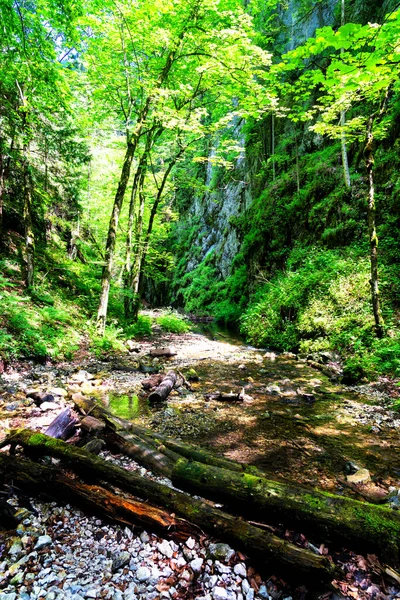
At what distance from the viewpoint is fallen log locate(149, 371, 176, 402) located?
6508 millimetres

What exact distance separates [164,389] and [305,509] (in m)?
4.52

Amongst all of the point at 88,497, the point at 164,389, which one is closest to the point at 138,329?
the point at 164,389

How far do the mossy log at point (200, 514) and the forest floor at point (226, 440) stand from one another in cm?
15

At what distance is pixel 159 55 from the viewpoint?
43.9 feet

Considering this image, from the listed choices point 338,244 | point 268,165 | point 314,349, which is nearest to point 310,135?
point 268,165

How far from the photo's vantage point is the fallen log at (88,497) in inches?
106

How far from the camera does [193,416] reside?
5875mm

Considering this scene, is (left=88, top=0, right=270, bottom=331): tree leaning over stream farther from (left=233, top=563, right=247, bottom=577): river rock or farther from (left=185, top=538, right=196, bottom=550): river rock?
(left=233, top=563, right=247, bottom=577): river rock

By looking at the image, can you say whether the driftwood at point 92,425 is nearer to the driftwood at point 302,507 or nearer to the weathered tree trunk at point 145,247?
the driftwood at point 302,507

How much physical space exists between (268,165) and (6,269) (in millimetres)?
21268

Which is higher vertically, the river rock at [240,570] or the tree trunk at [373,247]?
the tree trunk at [373,247]

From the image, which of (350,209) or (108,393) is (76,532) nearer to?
(108,393)

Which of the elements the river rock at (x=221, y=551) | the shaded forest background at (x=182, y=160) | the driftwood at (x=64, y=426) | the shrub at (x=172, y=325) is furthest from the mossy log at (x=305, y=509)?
the shrub at (x=172, y=325)

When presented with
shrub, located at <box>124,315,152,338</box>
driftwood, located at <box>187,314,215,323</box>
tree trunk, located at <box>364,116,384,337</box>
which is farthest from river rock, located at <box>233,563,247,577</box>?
driftwood, located at <box>187,314,215,323</box>
